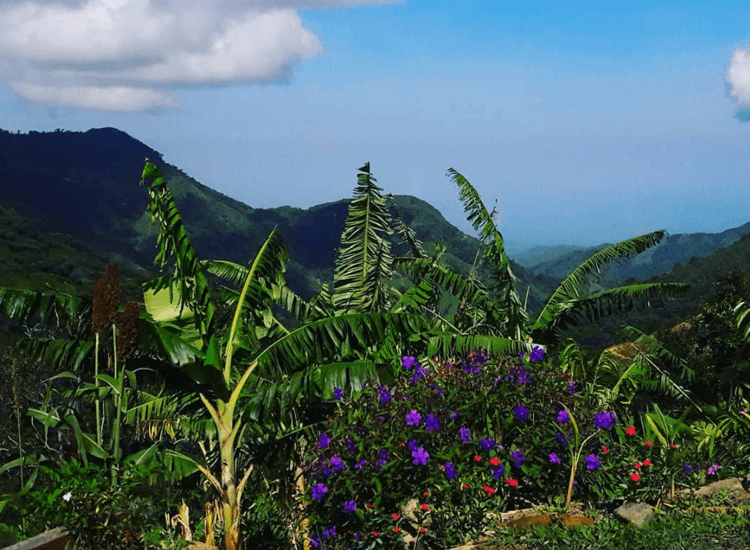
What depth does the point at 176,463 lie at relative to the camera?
860 cm

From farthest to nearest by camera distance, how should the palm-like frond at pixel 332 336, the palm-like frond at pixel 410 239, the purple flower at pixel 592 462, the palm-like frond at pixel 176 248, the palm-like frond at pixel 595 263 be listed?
the palm-like frond at pixel 410 239, the palm-like frond at pixel 595 263, the palm-like frond at pixel 332 336, the palm-like frond at pixel 176 248, the purple flower at pixel 592 462

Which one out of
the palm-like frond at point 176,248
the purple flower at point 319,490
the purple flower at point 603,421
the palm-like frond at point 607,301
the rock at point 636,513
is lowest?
the rock at point 636,513

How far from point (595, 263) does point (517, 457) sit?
833cm

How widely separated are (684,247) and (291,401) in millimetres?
201607

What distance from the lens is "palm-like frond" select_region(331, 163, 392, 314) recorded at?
1120 cm

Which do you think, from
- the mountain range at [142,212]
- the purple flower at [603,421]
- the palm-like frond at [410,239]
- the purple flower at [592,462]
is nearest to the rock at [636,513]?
the purple flower at [592,462]

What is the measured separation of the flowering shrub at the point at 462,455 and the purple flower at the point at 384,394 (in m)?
0.01

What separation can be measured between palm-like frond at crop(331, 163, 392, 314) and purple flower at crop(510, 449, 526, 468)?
4.56 m

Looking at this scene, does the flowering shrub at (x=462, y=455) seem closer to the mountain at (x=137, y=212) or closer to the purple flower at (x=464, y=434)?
the purple flower at (x=464, y=434)

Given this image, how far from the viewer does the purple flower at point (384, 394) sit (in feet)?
22.9

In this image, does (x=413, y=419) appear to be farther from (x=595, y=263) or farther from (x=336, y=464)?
(x=595, y=263)

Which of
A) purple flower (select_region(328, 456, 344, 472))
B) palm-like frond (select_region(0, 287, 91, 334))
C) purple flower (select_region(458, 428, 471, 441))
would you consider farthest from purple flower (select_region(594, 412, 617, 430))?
palm-like frond (select_region(0, 287, 91, 334))

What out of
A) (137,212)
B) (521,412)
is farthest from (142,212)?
(521,412)

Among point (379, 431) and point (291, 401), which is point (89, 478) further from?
point (291, 401)
